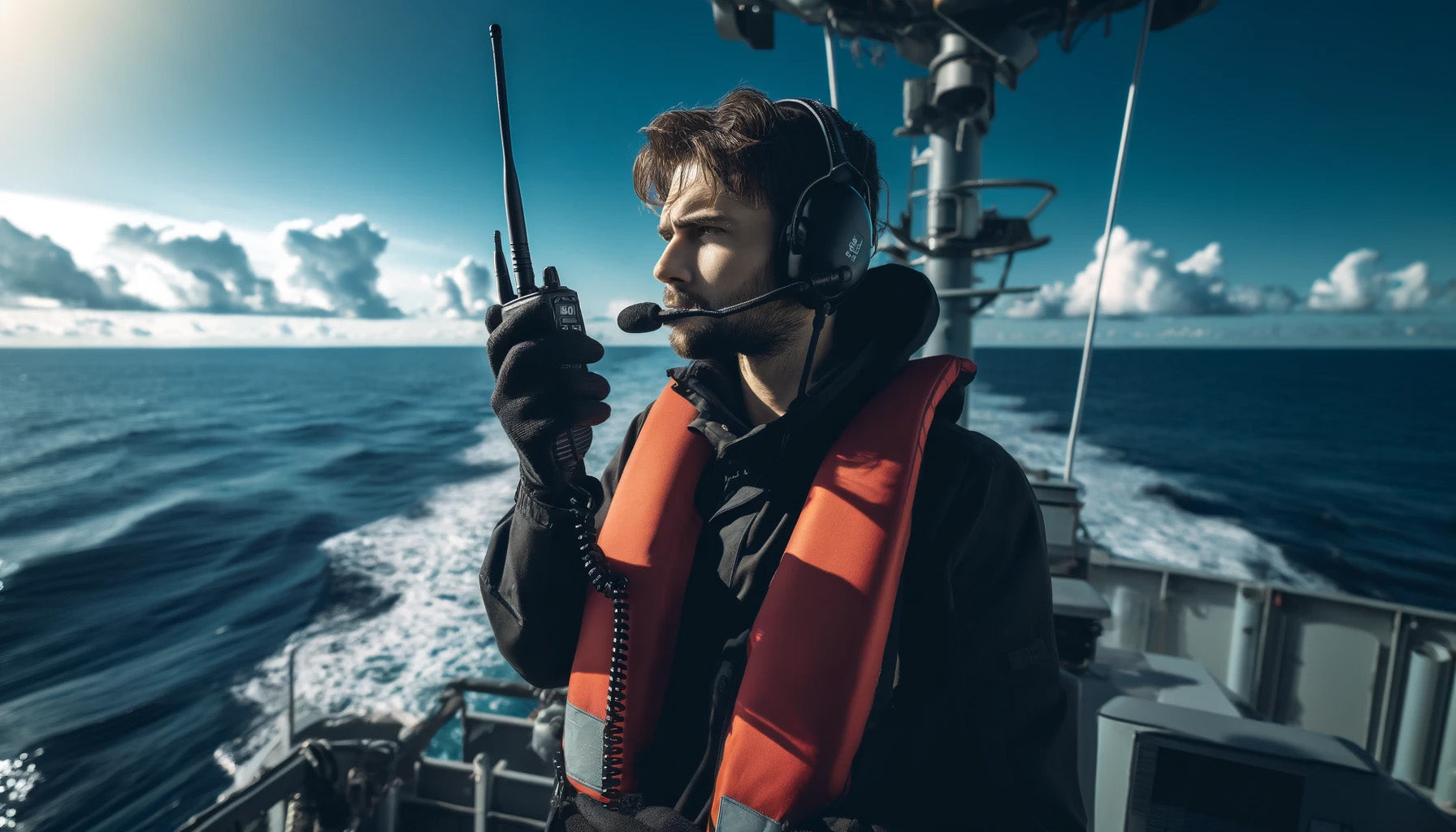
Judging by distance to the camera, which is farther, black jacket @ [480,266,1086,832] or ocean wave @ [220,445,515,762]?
ocean wave @ [220,445,515,762]

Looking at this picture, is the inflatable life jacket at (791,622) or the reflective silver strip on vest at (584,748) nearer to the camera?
the inflatable life jacket at (791,622)

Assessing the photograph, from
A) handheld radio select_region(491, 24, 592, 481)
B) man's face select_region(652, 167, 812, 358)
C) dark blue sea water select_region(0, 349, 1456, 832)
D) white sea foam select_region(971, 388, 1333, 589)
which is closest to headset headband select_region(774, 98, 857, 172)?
man's face select_region(652, 167, 812, 358)

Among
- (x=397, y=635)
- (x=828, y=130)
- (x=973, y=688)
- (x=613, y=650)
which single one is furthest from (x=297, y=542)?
(x=973, y=688)

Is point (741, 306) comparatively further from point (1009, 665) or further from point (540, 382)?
point (1009, 665)

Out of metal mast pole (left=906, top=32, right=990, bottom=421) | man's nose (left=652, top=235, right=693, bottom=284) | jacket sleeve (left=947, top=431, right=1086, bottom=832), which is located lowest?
jacket sleeve (left=947, top=431, right=1086, bottom=832)

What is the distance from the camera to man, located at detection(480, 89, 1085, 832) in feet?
3.66

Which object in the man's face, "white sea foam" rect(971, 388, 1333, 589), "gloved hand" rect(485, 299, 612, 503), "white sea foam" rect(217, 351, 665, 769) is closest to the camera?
"gloved hand" rect(485, 299, 612, 503)

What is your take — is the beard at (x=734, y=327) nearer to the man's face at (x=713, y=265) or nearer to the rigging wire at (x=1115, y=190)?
the man's face at (x=713, y=265)

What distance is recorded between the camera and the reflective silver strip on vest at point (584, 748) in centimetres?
123

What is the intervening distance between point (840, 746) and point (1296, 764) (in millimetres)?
1300

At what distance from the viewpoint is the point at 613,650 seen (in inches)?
49.3

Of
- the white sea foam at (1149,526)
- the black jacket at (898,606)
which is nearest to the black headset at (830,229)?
the black jacket at (898,606)

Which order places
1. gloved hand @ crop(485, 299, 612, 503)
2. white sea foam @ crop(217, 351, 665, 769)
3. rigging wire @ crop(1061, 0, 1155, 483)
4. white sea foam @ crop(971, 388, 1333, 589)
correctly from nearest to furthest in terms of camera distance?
gloved hand @ crop(485, 299, 612, 503), rigging wire @ crop(1061, 0, 1155, 483), white sea foam @ crop(217, 351, 665, 769), white sea foam @ crop(971, 388, 1333, 589)

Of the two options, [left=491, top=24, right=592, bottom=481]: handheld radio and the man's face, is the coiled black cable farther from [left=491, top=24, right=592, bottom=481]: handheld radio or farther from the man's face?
the man's face
